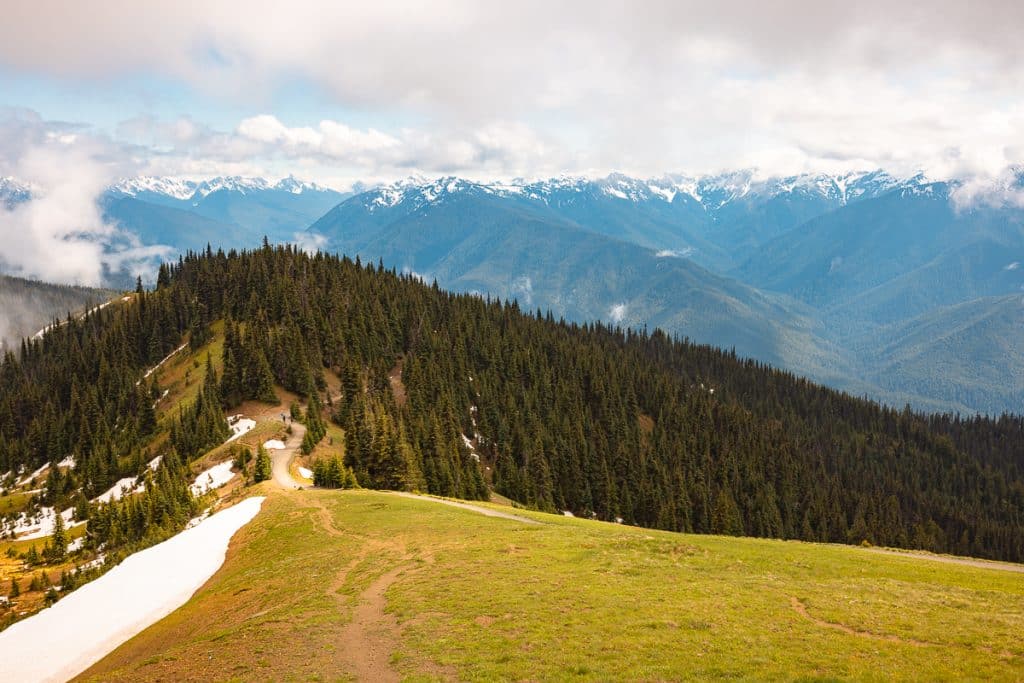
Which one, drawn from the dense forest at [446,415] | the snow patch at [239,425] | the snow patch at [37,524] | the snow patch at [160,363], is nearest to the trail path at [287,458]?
the dense forest at [446,415]

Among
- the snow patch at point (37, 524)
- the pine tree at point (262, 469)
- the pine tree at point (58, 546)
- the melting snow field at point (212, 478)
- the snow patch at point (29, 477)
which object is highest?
the pine tree at point (262, 469)

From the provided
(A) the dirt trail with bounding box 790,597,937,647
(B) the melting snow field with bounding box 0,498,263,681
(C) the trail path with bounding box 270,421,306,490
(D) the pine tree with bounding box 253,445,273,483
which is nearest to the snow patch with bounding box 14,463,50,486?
(C) the trail path with bounding box 270,421,306,490

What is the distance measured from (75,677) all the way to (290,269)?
15835 cm

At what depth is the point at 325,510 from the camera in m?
55.6

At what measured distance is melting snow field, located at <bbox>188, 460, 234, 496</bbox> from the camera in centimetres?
8200

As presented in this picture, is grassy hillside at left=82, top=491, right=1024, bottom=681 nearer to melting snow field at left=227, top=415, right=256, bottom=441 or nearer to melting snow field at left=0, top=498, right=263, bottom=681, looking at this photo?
melting snow field at left=0, top=498, right=263, bottom=681

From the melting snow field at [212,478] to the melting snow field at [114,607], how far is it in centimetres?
2307

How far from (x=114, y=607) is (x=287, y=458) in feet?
156

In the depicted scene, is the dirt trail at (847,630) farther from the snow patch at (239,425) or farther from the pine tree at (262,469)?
the snow patch at (239,425)

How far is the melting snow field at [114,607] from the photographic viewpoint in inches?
1435

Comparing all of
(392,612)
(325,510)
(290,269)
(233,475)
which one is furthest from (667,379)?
(392,612)

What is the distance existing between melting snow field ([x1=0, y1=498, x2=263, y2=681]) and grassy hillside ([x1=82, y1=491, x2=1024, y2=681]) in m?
2.87

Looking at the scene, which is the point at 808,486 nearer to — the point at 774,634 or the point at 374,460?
the point at 374,460

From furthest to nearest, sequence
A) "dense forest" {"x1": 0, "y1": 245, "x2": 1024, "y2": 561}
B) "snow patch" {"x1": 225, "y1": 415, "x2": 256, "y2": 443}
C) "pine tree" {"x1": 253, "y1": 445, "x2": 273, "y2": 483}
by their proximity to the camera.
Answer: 1. "dense forest" {"x1": 0, "y1": 245, "x2": 1024, "y2": 561}
2. "snow patch" {"x1": 225, "y1": 415, "x2": 256, "y2": 443}
3. "pine tree" {"x1": 253, "y1": 445, "x2": 273, "y2": 483}
